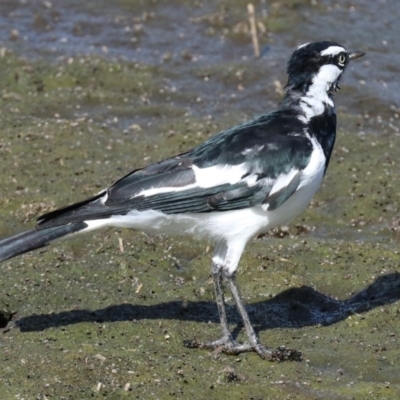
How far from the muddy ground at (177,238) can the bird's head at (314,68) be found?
59.8 inches

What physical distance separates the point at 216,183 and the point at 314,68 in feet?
4.12

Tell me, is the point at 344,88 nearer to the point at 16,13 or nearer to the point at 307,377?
the point at 16,13

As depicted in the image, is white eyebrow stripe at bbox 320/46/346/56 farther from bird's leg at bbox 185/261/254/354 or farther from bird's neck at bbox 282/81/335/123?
bird's leg at bbox 185/261/254/354

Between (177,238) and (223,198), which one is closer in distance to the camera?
(223,198)

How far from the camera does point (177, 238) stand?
9.22 meters

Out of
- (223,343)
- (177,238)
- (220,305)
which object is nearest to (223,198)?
(220,305)

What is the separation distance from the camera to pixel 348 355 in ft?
23.6

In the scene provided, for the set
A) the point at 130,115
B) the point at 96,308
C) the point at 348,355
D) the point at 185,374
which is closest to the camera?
the point at 185,374

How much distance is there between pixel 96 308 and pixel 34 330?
1.81 feet

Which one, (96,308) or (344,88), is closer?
(96,308)

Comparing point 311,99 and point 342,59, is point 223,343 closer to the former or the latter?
point 311,99

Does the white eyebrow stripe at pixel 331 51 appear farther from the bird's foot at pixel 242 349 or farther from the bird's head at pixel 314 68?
the bird's foot at pixel 242 349

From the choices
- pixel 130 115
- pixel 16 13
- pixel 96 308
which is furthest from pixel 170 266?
pixel 16 13

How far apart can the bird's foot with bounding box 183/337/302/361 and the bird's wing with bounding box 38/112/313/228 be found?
0.88 m
